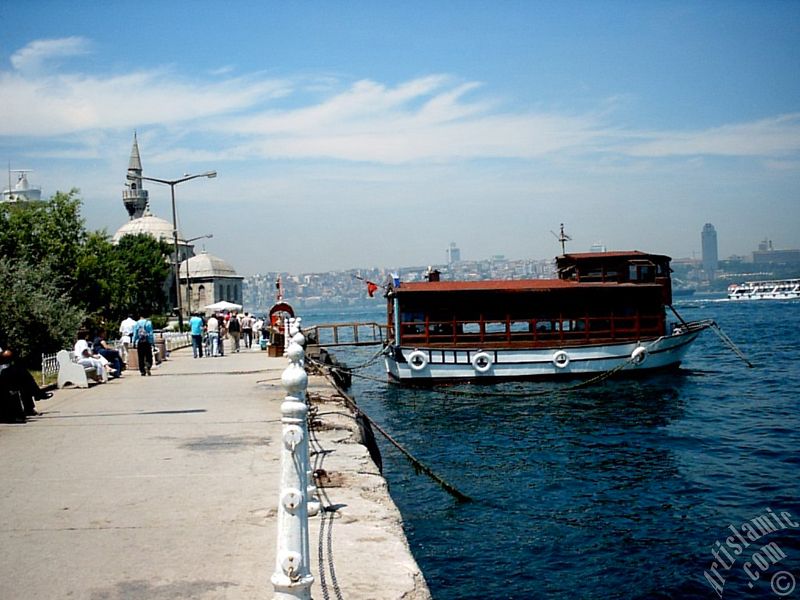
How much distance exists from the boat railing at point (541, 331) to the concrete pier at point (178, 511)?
55.1 ft

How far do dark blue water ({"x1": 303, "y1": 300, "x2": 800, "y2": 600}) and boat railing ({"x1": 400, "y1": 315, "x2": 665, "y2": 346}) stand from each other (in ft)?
13.7

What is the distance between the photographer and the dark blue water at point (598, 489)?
9758 millimetres

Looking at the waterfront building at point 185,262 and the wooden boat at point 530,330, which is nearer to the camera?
the wooden boat at point 530,330

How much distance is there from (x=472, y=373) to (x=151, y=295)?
170ft

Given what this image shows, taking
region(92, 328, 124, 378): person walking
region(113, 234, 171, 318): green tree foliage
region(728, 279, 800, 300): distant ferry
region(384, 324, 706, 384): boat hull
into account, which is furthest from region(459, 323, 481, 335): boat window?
region(728, 279, 800, 300): distant ferry

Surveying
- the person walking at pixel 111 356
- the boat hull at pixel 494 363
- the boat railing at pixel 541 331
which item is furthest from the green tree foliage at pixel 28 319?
the boat railing at pixel 541 331

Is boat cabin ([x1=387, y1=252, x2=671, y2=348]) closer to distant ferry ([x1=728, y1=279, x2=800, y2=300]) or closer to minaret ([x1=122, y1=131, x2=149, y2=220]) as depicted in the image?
minaret ([x1=122, y1=131, x2=149, y2=220])

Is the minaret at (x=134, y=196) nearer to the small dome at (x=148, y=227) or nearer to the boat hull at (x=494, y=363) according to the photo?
the small dome at (x=148, y=227)

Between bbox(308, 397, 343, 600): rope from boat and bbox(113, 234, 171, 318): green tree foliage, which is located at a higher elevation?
bbox(113, 234, 171, 318): green tree foliage

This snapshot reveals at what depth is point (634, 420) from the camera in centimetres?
2156

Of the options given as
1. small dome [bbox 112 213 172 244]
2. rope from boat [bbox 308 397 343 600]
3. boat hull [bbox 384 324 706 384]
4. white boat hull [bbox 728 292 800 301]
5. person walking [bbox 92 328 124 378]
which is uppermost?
small dome [bbox 112 213 172 244]

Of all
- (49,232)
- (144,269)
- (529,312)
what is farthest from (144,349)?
(144,269)

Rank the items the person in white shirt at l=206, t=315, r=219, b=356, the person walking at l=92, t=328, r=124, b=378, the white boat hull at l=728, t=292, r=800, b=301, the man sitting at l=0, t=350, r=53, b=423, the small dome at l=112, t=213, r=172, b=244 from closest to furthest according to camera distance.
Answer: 1. the man sitting at l=0, t=350, r=53, b=423
2. the person walking at l=92, t=328, r=124, b=378
3. the person in white shirt at l=206, t=315, r=219, b=356
4. the small dome at l=112, t=213, r=172, b=244
5. the white boat hull at l=728, t=292, r=800, b=301

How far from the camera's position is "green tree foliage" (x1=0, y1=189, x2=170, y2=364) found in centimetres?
2494
